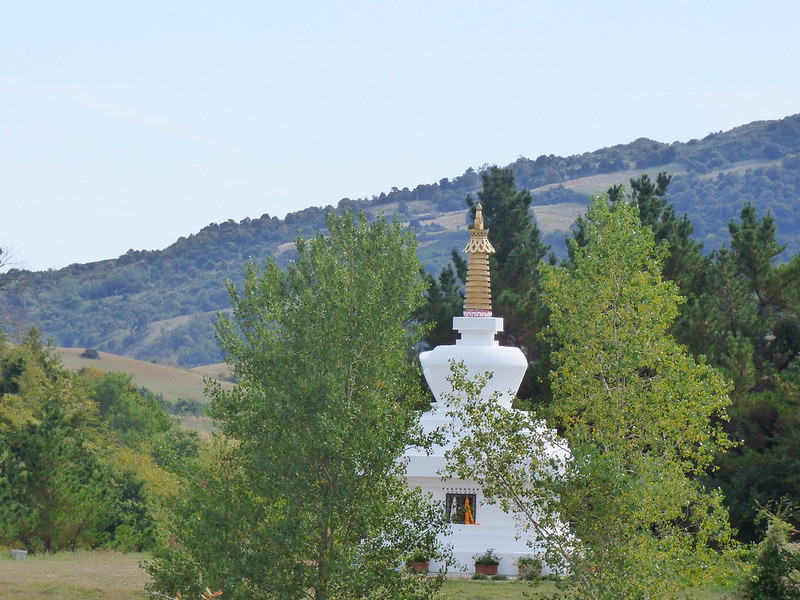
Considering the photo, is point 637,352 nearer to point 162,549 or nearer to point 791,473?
point 162,549

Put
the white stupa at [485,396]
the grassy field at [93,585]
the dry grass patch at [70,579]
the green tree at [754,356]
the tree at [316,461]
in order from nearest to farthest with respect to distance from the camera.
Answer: the tree at [316,461], the grassy field at [93,585], the dry grass patch at [70,579], the white stupa at [485,396], the green tree at [754,356]

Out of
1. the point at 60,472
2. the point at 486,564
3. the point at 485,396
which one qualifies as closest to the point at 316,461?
the point at 486,564

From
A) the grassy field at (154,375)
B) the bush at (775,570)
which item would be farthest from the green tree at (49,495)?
the grassy field at (154,375)

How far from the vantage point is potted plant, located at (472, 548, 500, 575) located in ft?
107

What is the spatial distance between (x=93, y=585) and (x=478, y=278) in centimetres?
1288

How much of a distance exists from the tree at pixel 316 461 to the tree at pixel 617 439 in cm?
170

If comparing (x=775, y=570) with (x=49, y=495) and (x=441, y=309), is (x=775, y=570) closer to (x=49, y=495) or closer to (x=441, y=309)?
(x=441, y=309)

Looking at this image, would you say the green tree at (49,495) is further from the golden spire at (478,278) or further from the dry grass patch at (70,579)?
the golden spire at (478,278)

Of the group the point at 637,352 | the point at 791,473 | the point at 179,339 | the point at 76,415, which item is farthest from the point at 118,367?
the point at 637,352

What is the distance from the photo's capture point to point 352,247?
29203mm

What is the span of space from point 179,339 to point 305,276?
6794 inches

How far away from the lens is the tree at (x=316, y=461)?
23.7 metres

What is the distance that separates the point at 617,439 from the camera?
2298cm

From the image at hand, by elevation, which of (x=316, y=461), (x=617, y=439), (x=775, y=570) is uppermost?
(x=617, y=439)
